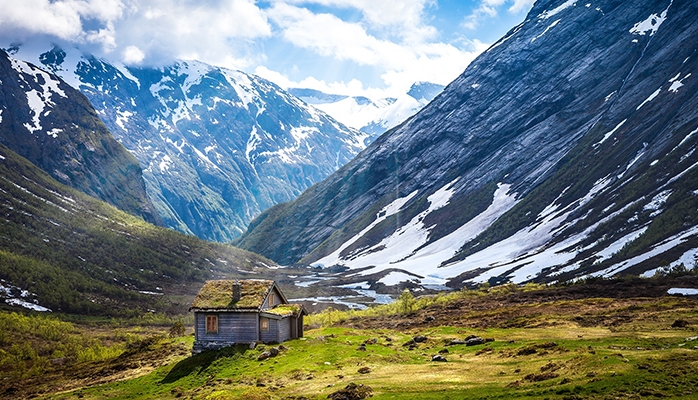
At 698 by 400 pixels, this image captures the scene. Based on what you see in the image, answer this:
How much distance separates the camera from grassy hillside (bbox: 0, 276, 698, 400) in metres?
25.8

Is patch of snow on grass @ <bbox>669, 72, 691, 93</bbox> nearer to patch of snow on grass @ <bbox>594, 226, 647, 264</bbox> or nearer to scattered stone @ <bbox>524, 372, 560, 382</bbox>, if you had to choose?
patch of snow on grass @ <bbox>594, 226, 647, 264</bbox>

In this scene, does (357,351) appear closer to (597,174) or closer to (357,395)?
(357,395)

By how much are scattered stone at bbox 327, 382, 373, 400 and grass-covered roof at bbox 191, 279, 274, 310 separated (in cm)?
2288

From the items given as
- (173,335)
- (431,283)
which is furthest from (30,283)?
(431,283)

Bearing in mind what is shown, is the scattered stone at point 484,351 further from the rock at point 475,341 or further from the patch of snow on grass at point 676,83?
the patch of snow on grass at point 676,83

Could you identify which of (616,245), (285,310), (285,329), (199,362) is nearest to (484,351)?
(285,329)

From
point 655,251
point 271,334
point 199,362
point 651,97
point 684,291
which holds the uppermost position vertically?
point 651,97

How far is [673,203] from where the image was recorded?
119312 mm

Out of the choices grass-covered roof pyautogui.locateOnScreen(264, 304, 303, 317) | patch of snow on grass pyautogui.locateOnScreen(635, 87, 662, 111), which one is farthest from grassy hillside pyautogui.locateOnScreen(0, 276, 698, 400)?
patch of snow on grass pyautogui.locateOnScreen(635, 87, 662, 111)

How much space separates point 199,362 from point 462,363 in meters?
25.0

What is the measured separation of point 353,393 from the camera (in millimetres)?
29688

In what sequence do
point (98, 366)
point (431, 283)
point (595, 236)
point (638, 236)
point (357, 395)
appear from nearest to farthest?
point (357, 395), point (98, 366), point (638, 236), point (595, 236), point (431, 283)

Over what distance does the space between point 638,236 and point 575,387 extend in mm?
106776

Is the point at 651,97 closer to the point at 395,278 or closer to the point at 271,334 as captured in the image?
the point at 395,278
